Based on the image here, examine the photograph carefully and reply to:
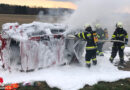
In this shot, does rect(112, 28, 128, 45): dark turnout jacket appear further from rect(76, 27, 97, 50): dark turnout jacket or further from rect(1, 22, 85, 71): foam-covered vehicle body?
rect(1, 22, 85, 71): foam-covered vehicle body

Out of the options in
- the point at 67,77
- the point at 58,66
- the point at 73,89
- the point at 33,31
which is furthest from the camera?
the point at 58,66

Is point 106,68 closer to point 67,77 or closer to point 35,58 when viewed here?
point 67,77

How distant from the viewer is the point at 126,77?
562cm

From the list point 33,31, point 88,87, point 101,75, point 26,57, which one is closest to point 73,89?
point 88,87

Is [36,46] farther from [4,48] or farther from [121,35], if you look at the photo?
[121,35]

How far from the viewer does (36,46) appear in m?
5.38

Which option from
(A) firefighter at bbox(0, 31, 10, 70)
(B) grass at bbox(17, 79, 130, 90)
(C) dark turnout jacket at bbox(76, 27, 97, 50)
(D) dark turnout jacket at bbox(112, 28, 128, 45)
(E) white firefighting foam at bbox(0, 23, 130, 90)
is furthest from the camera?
(D) dark turnout jacket at bbox(112, 28, 128, 45)

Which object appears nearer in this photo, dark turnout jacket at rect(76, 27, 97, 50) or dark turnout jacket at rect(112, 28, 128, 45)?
dark turnout jacket at rect(76, 27, 97, 50)

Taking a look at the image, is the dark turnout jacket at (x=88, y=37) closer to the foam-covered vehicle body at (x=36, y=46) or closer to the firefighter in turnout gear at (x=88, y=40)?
the firefighter in turnout gear at (x=88, y=40)

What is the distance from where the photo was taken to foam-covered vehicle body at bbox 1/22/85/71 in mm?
5203

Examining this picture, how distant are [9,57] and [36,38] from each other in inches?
40.9

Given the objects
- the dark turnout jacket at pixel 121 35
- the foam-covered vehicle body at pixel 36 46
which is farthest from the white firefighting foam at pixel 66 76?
the dark turnout jacket at pixel 121 35

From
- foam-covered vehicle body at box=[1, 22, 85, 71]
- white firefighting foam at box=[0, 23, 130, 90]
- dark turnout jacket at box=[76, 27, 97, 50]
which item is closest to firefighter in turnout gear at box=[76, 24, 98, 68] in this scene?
dark turnout jacket at box=[76, 27, 97, 50]

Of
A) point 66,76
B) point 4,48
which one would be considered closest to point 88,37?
point 66,76
